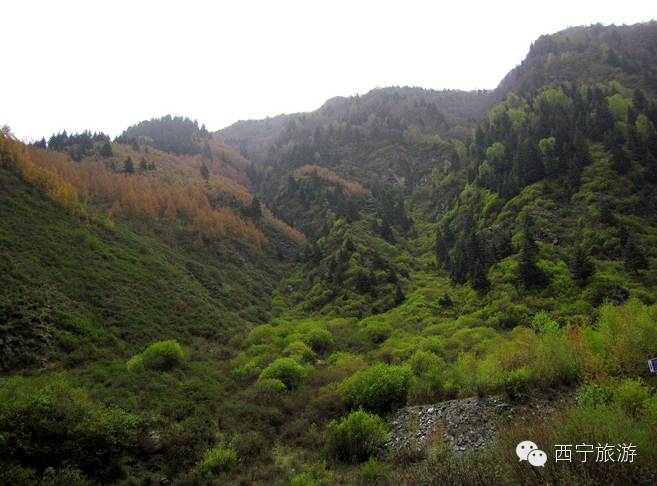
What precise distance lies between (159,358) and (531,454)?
27482 millimetres

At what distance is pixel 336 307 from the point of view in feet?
171

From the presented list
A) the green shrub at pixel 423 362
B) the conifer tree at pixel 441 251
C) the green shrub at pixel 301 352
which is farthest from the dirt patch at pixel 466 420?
the conifer tree at pixel 441 251

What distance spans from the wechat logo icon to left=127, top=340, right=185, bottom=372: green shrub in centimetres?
2643

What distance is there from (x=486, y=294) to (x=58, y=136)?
127 meters

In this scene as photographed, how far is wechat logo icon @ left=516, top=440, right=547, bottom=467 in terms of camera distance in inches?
297

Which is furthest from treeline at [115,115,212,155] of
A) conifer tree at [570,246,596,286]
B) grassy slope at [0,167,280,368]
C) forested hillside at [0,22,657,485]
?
conifer tree at [570,246,596,286]

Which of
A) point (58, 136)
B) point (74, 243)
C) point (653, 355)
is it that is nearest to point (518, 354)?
point (653, 355)

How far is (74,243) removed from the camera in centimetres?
3969

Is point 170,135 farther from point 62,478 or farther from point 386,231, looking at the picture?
point 62,478

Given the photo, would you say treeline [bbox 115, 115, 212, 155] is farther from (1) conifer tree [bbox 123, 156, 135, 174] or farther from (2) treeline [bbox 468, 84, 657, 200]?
(2) treeline [bbox 468, 84, 657, 200]

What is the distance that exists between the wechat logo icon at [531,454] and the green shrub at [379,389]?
38.1ft

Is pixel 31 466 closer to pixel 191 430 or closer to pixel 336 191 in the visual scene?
pixel 191 430

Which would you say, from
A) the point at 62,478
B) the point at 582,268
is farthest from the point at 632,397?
the point at 582,268

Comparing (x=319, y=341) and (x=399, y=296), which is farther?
(x=399, y=296)
